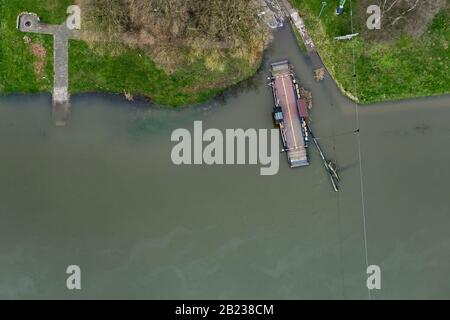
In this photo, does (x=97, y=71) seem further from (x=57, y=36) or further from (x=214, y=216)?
(x=214, y=216)

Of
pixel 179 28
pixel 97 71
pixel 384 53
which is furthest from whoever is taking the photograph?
pixel 97 71

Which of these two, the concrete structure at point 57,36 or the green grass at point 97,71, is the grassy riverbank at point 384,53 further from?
the concrete structure at point 57,36

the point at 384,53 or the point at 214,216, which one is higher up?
the point at 384,53

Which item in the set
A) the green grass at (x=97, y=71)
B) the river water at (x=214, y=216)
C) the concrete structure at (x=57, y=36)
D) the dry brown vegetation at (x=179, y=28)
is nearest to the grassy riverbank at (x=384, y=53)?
the river water at (x=214, y=216)

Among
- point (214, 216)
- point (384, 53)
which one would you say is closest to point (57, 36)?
point (214, 216)

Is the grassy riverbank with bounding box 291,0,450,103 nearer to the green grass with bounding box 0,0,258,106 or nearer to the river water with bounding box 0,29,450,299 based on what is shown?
the river water with bounding box 0,29,450,299
